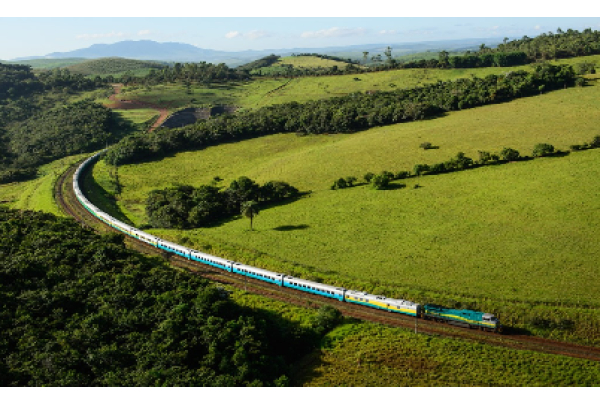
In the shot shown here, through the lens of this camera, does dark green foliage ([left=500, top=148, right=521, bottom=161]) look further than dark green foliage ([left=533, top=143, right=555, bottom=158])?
Yes

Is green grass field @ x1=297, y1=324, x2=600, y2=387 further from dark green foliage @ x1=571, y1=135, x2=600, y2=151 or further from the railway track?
dark green foliage @ x1=571, y1=135, x2=600, y2=151

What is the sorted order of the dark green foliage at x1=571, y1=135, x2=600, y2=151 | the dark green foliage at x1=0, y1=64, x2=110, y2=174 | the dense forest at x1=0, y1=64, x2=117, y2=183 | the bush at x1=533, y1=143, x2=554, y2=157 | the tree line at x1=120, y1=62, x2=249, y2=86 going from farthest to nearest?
the tree line at x1=120, y1=62, x2=249, y2=86 < the dark green foliage at x1=0, y1=64, x2=110, y2=174 < the dense forest at x1=0, y1=64, x2=117, y2=183 < the dark green foliage at x1=571, y1=135, x2=600, y2=151 < the bush at x1=533, y1=143, x2=554, y2=157

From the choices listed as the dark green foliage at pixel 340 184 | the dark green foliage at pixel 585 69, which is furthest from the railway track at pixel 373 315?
the dark green foliage at pixel 585 69

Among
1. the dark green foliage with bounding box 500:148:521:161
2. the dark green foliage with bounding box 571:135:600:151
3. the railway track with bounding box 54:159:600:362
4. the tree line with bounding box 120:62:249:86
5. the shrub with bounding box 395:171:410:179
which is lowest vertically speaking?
the railway track with bounding box 54:159:600:362

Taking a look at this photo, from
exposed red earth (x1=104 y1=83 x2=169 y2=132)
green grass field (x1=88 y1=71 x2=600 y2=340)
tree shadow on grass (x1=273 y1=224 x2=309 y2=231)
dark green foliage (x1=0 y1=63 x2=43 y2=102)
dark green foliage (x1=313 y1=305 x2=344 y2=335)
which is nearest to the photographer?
dark green foliage (x1=313 y1=305 x2=344 y2=335)

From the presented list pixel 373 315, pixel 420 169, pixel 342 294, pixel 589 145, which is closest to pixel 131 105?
pixel 420 169

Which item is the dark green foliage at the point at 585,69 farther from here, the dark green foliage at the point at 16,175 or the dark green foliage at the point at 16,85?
the dark green foliage at the point at 16,85

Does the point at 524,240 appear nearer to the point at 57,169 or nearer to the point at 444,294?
the point at 444,294

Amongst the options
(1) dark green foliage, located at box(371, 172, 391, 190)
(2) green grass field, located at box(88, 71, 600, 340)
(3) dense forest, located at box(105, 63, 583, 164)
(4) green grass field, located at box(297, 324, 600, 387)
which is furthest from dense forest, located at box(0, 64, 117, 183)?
(4) green grass field, located at box(297, 324, 600, 387)
